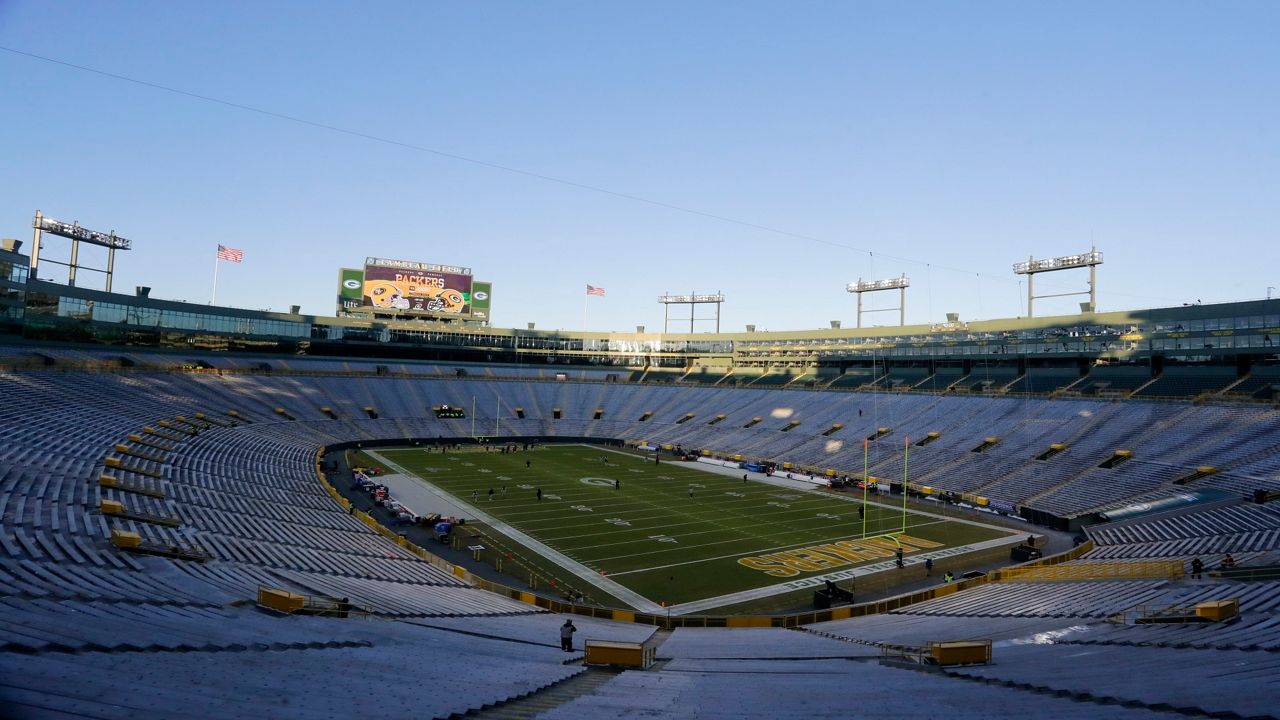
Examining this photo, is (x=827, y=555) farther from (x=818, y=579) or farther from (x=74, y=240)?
(x=74, y=240)

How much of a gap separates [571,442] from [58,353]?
46105 mm

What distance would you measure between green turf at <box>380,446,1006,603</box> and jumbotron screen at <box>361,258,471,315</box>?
2884 centimetres

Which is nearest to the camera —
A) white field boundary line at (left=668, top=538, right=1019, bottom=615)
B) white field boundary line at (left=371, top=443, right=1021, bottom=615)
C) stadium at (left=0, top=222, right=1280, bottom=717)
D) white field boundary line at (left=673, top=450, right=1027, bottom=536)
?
stadium at (left=0, top=222, right=1280, bottom=717)

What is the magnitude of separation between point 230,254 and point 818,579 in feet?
210

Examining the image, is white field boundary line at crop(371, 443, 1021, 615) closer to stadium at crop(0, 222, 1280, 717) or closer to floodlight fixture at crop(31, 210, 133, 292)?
stadium at crop(0, 222, 1280, 717)

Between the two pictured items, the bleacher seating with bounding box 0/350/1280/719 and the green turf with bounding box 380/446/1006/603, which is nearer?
the bleacher seating with bounding box 0/350/1280/719

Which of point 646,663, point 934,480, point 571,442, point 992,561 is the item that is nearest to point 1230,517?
point 992,561

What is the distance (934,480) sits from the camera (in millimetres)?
45281

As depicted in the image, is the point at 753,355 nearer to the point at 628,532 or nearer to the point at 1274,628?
the point at 628,532

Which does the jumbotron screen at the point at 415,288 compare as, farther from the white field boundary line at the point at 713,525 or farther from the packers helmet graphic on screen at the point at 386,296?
the white field boundary line at the point at 713,525

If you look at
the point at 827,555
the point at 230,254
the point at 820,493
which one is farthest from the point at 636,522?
the point at 230,254

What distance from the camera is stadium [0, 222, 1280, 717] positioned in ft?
33.9

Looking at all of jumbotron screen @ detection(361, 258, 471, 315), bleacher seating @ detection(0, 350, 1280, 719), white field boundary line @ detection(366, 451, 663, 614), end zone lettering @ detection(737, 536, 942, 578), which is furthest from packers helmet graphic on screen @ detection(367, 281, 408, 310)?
end zone lettering @ detection(737, 536, 942, 578)

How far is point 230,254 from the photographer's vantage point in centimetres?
6431
